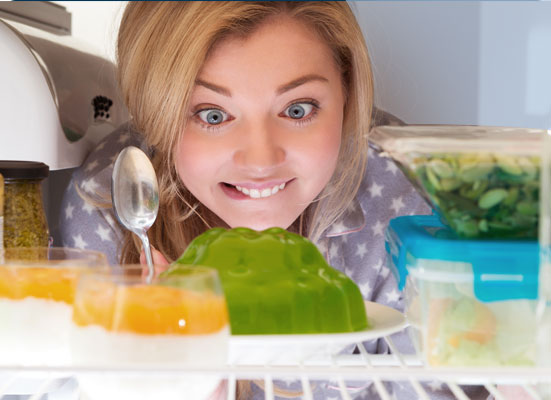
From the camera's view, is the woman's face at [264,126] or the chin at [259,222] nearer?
the woman's face at [264,126]

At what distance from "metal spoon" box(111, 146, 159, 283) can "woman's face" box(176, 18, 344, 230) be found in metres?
0.19

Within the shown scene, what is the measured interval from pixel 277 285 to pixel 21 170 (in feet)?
1.37

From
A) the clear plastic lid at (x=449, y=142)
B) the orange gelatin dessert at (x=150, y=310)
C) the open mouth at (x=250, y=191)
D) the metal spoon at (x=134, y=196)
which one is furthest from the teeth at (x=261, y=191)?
the orange gelatin dessert at (x=150, y=310)

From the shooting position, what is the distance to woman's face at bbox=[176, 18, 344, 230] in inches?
41.9

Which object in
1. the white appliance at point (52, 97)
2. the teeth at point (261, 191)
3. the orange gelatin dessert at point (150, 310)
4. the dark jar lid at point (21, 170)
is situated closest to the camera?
the orange gelatin dessert at point (150, 310)

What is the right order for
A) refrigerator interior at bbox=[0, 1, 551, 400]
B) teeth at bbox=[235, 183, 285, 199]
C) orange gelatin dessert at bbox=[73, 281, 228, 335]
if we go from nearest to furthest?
orange gelatin dessert at bbox=[73, 281, 228, 335] → teeth at bbox=[235, 183, 285, 199] → refrigerator interior at bbox=[0, 1, 551, 400]

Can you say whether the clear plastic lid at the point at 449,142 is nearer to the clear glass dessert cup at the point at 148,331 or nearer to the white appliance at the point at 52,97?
the clear glass dessert cup at the point at 148,331

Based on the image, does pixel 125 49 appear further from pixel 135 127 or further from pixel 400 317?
pixel 400 317

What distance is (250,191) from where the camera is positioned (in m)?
1.13

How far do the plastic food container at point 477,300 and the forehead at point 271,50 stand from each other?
1.78ft

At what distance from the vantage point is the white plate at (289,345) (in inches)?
23.4

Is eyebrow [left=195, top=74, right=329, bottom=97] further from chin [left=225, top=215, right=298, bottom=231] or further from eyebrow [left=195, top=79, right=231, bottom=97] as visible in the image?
chin [left=225, top=215, right=298, bottom=231]

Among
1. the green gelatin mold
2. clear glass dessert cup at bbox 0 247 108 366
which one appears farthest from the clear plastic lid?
clear glass dessert cup at bbox 0 247 108 366

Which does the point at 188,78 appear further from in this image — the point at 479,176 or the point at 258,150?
the point at 479,176
